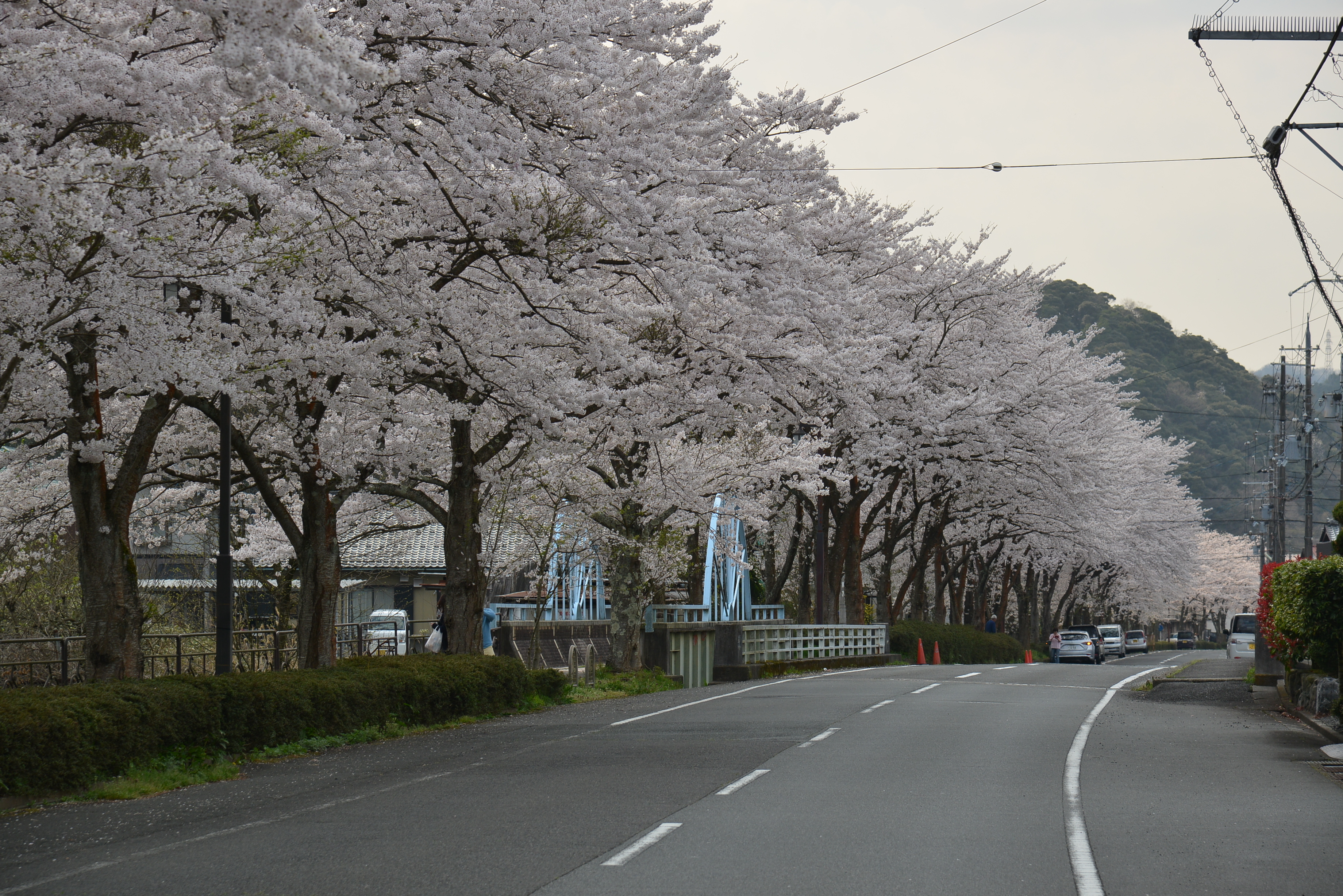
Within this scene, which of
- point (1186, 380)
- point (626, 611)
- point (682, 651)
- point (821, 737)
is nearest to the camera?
point (821, 737)

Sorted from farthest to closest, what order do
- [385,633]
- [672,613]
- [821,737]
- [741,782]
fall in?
[385,633]
[672,613]
[821,737]
[741,782]

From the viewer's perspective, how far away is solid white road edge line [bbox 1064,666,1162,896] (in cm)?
735

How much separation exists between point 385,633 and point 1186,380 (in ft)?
256

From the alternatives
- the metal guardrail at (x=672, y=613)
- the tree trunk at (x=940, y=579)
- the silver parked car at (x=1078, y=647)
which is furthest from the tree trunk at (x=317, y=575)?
the silver parked car at (x=1078, y=647)

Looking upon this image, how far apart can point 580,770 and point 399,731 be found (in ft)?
16.5

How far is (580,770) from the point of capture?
12.4m

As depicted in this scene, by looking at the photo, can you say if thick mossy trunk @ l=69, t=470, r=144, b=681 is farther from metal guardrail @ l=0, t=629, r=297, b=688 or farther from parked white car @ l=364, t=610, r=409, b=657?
parked white car @ l=364, t=610, r=409, b=657

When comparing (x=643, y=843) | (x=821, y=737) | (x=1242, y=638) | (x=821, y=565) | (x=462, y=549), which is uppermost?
(x=462, y=549)

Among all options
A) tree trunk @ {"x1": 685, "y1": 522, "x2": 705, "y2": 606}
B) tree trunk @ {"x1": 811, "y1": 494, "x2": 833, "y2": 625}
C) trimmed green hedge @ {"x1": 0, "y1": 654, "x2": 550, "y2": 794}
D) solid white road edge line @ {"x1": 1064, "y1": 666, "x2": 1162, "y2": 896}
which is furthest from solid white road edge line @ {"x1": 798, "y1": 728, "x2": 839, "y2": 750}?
tree trunk @ {"x1": 811, "y1": 494, "x2": 833, "y2": 625}

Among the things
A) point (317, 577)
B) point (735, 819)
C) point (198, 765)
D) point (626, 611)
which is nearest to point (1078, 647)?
point (626, 611)

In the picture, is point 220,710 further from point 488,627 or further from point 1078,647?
point 1078,647

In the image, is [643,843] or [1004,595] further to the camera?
[1004,595]

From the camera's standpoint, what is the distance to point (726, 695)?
2361cm

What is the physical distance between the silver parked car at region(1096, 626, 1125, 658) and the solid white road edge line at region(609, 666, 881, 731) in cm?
3953
